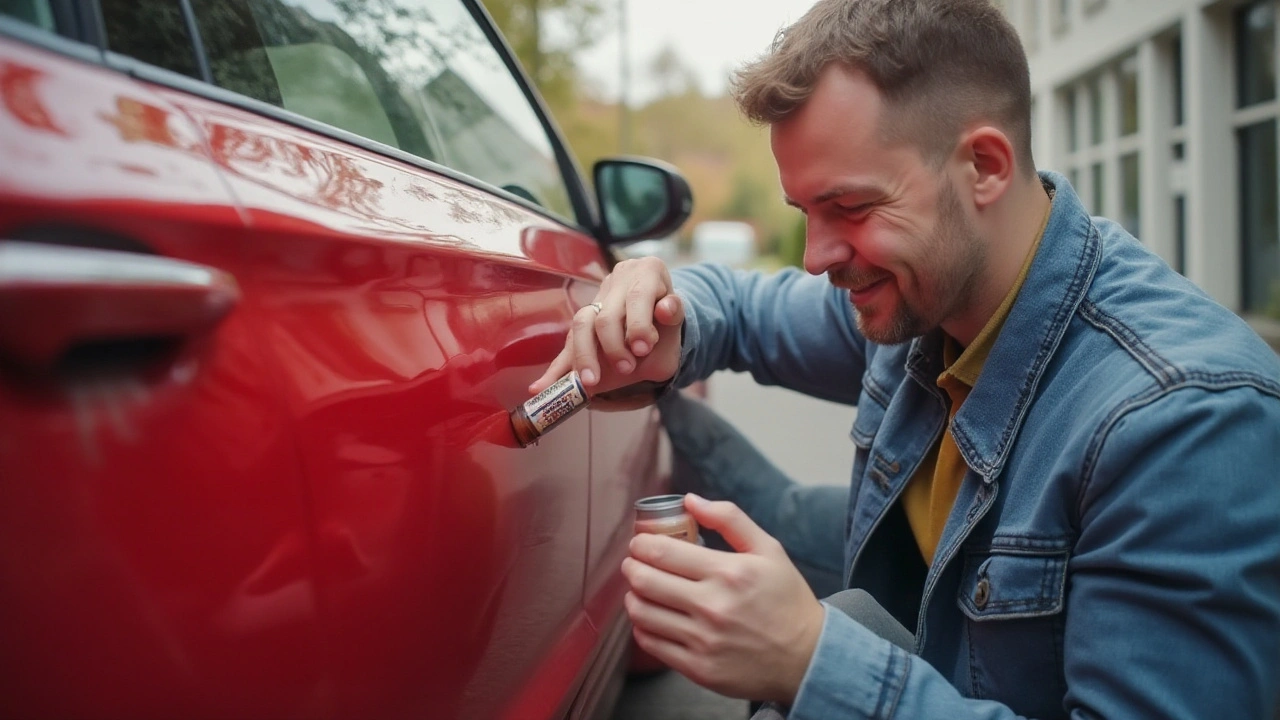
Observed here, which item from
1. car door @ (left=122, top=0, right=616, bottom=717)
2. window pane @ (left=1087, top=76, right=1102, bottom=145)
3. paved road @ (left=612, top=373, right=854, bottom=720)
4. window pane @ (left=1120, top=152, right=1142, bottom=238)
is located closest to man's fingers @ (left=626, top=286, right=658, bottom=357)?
car door @ (left=122, top=0, right=616, bottom=717)

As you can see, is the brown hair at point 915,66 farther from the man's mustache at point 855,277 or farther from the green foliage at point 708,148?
the green foliage at point 708,148

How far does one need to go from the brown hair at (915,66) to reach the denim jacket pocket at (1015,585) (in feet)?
2.34

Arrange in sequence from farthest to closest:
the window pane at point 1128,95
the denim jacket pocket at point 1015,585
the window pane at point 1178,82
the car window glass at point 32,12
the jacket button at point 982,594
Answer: the window pane at point 1128,95 < the window pane at point 1178,82 < the jacket button at point 982,594 < the denim jacket pocket at point 1015,585 < the car window glass at point 32,12


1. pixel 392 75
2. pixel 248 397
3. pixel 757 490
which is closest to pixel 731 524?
pixel 248 397

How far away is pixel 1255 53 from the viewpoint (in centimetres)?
1077

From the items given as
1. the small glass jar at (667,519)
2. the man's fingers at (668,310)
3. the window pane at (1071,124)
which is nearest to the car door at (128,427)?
the small glass jar at (667,519)

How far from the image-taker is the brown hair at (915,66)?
5.79 ft

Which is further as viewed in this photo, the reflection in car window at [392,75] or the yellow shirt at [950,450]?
the yellow shirt at [950,450]

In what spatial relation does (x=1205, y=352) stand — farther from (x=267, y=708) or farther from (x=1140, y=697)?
(x=267, y=708)

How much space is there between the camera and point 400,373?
1112mm

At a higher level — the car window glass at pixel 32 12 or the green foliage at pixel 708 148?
the green foliage at pixel 708 148

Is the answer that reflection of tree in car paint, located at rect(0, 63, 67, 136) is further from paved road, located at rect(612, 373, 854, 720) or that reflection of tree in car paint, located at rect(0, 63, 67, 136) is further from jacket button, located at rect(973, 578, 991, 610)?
paved road, located at rect(612, 373, 854, 720)

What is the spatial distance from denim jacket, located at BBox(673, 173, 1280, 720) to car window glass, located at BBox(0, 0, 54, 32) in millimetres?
1161

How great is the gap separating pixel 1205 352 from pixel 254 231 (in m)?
1.31
